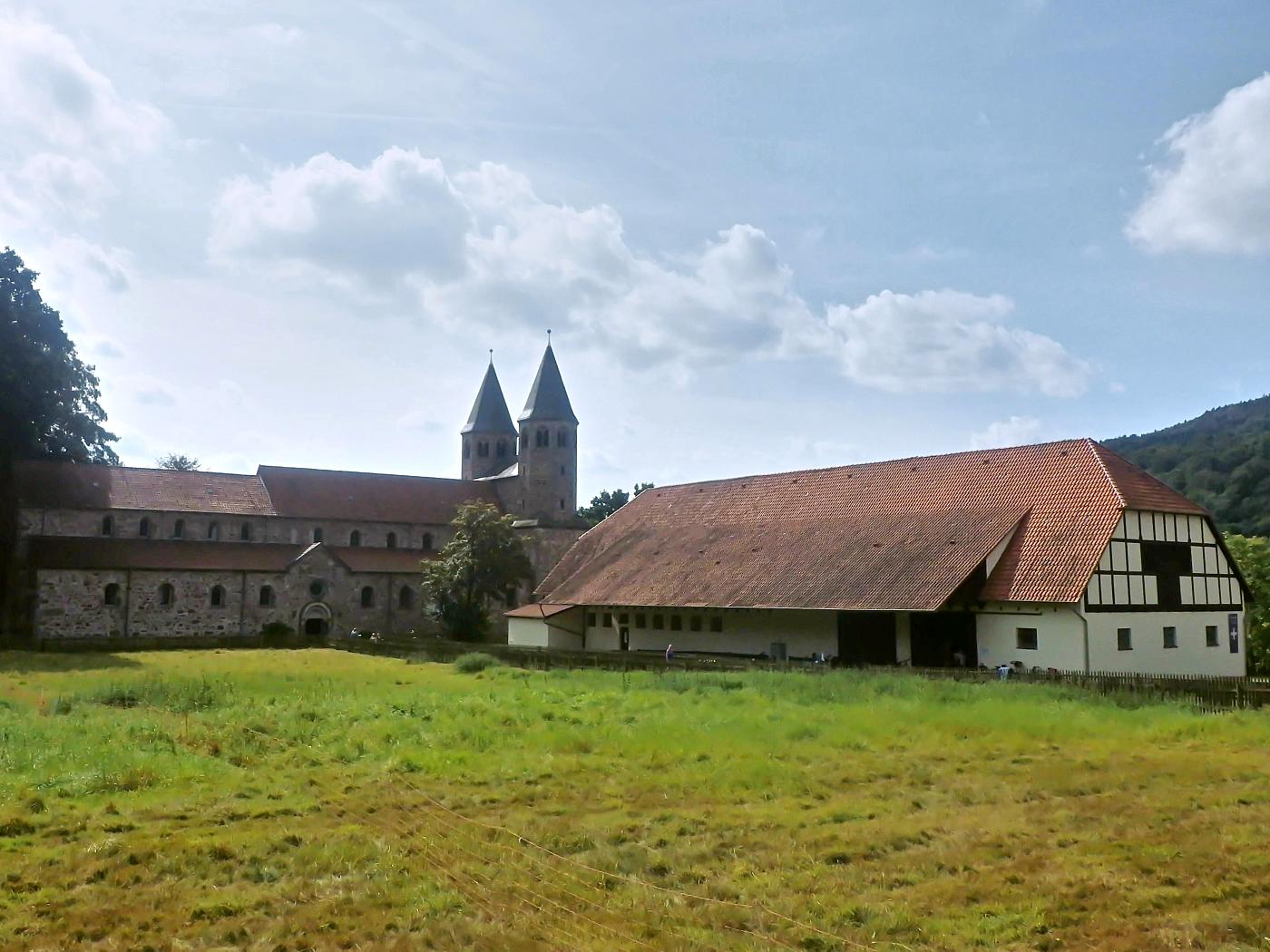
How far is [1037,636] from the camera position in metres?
30.0

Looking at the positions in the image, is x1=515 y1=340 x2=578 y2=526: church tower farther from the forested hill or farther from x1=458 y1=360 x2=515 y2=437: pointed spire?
the forested hill

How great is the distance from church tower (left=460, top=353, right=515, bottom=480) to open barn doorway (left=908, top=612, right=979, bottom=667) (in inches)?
1562

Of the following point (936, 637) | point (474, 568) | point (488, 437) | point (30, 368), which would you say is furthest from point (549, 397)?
point (936, 637)

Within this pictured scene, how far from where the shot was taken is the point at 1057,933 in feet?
27.5

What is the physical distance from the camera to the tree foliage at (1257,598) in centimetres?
4069

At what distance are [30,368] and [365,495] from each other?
743 inches

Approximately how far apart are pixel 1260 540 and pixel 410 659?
34.4 meters

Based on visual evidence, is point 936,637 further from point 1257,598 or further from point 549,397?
point 549,397

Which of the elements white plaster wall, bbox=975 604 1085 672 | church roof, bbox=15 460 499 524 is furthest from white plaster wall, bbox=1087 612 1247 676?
church roof, bbox=15 460 499 524

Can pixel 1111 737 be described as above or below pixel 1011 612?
below

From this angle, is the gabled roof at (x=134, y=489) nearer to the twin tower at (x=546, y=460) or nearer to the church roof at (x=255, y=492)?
the church roof at (x=255, y=492)

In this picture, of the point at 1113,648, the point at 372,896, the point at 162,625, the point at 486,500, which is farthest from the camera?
the point at 486,500

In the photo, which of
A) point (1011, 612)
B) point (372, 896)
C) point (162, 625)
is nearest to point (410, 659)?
point (162, 625)

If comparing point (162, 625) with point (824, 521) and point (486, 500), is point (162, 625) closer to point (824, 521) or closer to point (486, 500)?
point (486, 500)
